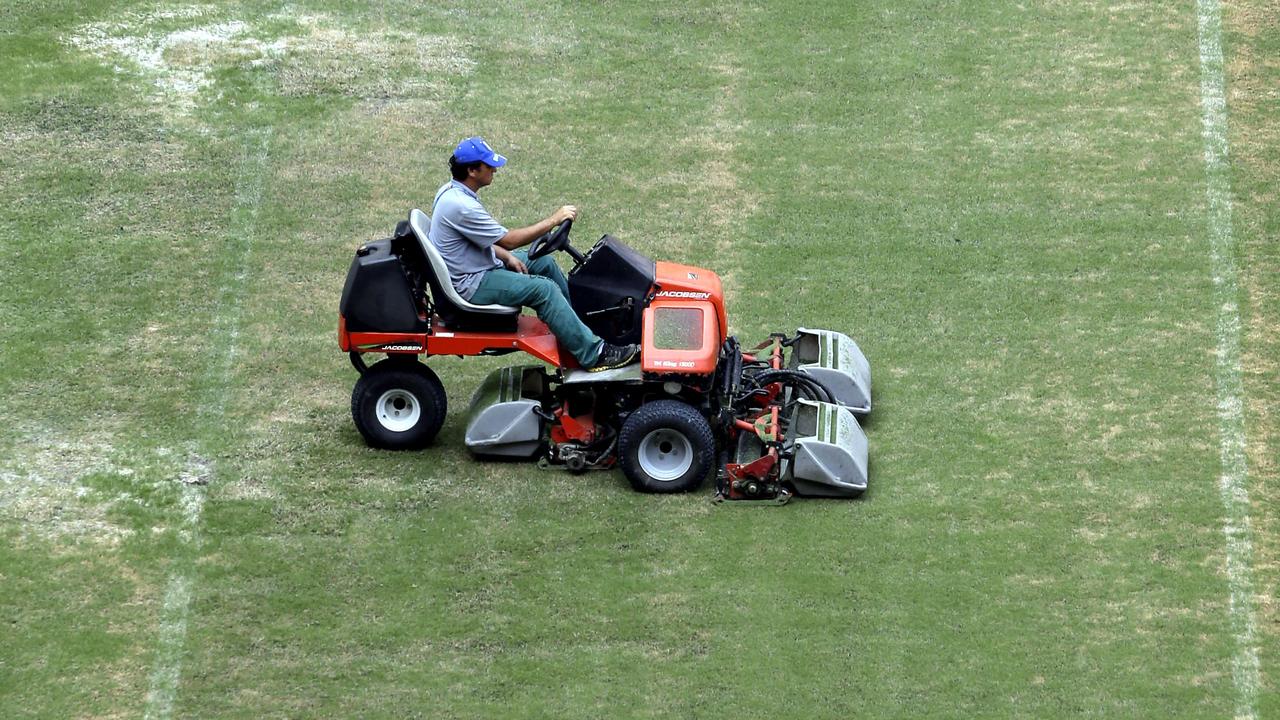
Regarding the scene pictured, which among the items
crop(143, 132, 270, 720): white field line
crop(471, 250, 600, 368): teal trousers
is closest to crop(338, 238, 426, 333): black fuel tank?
crop(471, 250, 600, 368): teal trousers

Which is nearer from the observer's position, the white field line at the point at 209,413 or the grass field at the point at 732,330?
the white field line at the point at 209,413

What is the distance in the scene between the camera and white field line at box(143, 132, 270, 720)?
10.1 metres

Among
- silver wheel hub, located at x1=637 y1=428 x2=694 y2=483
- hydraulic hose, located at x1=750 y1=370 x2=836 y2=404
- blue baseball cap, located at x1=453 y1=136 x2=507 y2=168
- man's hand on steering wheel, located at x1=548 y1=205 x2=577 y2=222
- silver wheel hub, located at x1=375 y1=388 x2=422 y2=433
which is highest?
blue baseball cap, located at x1=453 y1=136 x2=507 y2=168

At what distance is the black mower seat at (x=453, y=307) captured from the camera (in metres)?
11.8

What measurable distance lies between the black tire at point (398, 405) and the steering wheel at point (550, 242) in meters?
1.14

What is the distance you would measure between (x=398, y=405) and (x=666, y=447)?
201 centimetres

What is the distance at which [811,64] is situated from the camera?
57.9 feet

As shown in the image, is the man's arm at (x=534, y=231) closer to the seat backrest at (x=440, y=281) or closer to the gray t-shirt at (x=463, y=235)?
the gray t-shirt at (x=463, y=235)

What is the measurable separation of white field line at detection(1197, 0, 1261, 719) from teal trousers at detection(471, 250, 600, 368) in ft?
14.7

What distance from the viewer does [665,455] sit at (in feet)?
38.7

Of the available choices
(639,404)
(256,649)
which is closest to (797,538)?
(639,404)

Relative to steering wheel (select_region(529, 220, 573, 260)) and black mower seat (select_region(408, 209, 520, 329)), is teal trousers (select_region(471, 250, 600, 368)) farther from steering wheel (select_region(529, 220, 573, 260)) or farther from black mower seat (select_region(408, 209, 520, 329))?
steering wheel (select_region(529, 220, 573, 260))

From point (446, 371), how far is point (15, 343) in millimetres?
3478

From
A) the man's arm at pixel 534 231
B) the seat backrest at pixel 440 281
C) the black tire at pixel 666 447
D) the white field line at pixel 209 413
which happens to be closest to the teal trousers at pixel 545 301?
the seat backrest at pixel 440 281
